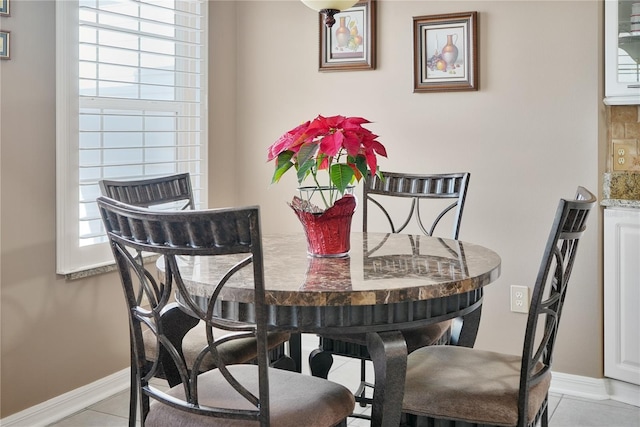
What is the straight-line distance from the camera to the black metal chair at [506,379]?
1.81 metres

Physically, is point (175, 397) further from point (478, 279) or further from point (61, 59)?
point (61, 59)

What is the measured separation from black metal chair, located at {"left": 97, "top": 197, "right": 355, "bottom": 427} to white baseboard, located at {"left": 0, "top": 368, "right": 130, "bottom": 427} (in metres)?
1.27

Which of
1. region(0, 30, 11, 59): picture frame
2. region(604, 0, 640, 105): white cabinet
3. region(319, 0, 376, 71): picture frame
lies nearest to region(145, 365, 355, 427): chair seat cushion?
region(0, 30, 11, 59): picture frame

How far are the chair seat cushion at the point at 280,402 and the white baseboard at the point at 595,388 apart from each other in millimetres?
1855

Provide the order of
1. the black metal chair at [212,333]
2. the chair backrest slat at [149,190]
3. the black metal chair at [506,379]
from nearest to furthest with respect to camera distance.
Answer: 1. the black metal chair at [212,333]
2. the black metal chair at [506,379]
3. the chair backrest slat at [149,190]

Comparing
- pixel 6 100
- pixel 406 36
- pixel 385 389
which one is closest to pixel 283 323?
pixel 385 389

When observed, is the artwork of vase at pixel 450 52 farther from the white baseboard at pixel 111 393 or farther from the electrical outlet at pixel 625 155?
the white baseboard at pixel 111 393

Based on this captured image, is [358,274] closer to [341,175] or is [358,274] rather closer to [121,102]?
[341,175]

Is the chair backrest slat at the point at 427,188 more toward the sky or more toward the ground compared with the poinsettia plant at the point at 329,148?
more toward the ground

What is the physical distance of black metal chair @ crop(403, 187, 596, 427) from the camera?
1.81 m

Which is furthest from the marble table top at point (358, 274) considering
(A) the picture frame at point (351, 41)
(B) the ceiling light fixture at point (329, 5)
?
(A) the picture frame at point (351, 41)

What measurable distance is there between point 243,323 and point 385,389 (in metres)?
0.41

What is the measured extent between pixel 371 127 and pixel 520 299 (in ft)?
3.91

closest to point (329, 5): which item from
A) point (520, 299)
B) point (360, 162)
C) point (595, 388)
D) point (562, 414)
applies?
point (360, 162)
